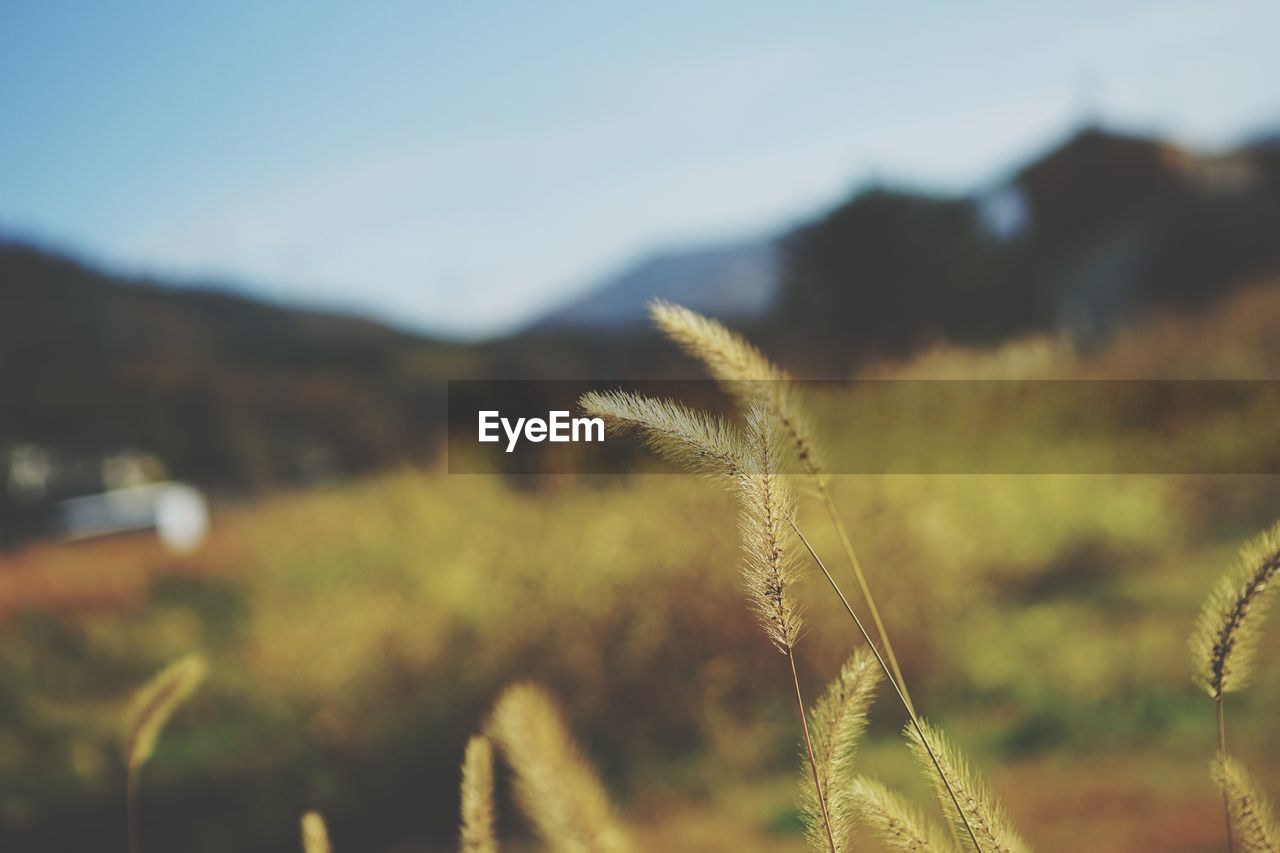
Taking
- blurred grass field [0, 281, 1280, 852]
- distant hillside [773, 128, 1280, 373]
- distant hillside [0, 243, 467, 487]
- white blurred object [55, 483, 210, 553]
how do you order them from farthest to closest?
distant hillside [0, 243, 467, 487]
distant hillside [773, 128, 1280, 373]
white blurred object [55, 483, 210, 553]
blurred grass field [0, 281, 1280, 852]

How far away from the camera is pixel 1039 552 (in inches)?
308

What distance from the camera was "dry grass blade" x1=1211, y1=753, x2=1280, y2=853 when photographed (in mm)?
1019

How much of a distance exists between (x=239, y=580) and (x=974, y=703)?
7988mm

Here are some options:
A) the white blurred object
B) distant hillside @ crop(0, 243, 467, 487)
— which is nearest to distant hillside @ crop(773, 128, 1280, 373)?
distant hillside @ crop(0, 243, 467, 487)

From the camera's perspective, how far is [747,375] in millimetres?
1046

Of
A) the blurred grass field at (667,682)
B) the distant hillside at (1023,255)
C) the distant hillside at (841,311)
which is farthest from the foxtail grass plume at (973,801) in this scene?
the distant hillside at (1023,255)

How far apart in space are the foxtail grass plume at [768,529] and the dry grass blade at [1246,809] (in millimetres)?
523

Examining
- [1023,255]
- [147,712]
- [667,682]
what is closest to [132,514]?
[667,682]

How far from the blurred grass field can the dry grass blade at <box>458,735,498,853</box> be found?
10.7ft

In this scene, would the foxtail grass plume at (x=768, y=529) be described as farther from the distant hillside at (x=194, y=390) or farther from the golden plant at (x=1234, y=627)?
the distant hillside at (x=194, y=390)

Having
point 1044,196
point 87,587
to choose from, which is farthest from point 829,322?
point 87,587

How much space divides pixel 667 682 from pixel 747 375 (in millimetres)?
4781

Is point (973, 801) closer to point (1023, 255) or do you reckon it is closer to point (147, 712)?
point (147, 712)

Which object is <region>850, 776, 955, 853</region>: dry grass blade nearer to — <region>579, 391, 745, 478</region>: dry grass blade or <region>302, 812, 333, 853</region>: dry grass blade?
<region>579, 391, 745, 478</region>: dry grass blade
